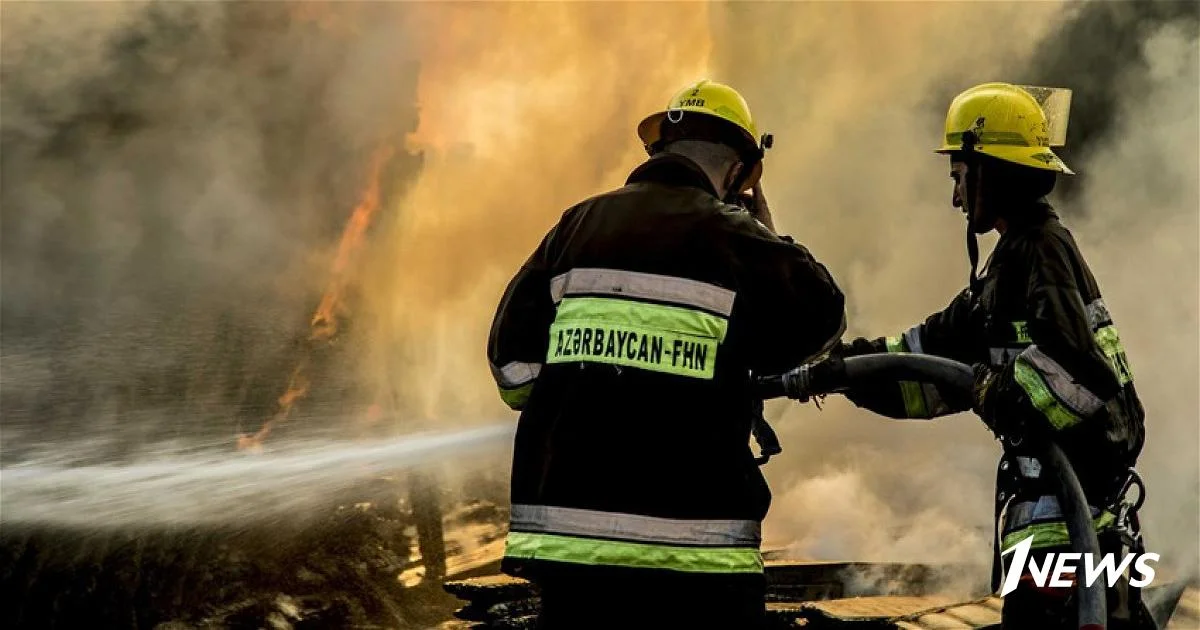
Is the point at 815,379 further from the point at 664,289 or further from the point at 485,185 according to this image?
the point at 485,185

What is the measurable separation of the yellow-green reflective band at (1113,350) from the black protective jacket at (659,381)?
119 centimetres

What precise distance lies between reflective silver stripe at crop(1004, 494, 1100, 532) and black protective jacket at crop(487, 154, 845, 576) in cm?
115

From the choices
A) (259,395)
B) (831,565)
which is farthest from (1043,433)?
(259,395)

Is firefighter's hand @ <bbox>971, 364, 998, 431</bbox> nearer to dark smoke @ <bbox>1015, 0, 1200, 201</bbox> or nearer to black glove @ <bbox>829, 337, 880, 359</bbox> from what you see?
black glove @ <bbox>829, 337, 880, 359</bbox>

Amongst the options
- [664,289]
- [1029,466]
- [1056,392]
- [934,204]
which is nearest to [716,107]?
[664,289]

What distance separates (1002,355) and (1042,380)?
14.5 inches

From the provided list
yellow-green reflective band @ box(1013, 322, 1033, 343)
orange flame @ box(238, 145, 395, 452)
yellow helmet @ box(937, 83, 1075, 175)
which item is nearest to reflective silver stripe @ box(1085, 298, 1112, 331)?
yellow-green reflective band @ box(1013, 322, 1033, 343)

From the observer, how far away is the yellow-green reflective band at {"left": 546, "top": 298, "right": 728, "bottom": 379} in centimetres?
254

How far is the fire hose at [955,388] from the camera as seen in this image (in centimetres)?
307

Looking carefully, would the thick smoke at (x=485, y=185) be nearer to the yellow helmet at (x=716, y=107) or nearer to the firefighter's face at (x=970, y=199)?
the firefighter's face at (x=970, y=199)

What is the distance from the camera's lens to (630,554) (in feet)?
8.10

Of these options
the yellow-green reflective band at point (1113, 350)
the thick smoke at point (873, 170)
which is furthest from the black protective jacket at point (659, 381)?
the thick smoke at point (873, 170)

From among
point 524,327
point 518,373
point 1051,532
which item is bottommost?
point 1051,532

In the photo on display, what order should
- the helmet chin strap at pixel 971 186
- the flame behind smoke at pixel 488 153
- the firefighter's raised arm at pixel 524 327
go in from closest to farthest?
the firefighter's raised arm at pixel 524 327, the helmet chin strap at pixel 971 186, the flame behind smoke at pixel 488 153
